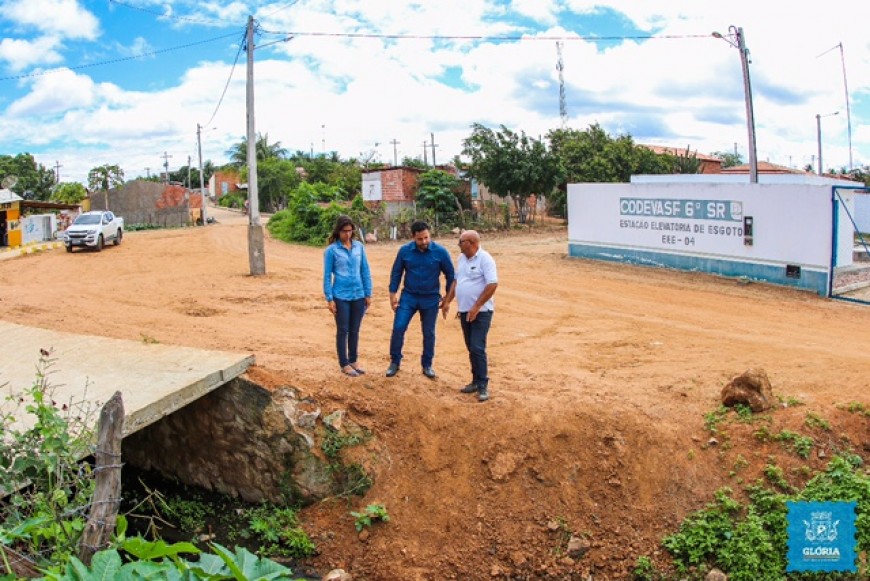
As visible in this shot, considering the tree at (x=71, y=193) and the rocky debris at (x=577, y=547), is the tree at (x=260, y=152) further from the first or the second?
the rocky debris at (x=577, y=547)

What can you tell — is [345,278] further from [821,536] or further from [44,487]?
[821,536]

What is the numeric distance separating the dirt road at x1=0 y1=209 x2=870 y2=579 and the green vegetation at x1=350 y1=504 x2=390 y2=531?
0.11 metres

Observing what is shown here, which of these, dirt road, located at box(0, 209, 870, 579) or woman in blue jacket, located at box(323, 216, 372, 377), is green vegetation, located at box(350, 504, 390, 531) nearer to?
dirt road, located at box(0, 209, 870, 579)

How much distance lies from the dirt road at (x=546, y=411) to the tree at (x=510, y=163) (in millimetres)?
19095

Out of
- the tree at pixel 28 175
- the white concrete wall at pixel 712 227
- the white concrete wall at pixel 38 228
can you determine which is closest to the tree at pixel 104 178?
the tree at pixel 28 175

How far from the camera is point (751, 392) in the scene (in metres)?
6.95

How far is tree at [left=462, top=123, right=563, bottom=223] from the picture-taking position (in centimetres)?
3159

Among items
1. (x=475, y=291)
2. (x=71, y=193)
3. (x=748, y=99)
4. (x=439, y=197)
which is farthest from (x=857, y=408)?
(x=71, y=193)

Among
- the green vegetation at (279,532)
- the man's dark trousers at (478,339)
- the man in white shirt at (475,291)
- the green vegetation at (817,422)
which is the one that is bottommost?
the green vegetation at (279,532)

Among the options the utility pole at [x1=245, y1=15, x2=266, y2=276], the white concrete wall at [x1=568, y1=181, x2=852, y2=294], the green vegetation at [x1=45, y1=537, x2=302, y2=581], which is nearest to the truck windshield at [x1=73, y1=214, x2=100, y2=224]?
the utility pole at [x1=245, y1=15, x2=266, y2=276]

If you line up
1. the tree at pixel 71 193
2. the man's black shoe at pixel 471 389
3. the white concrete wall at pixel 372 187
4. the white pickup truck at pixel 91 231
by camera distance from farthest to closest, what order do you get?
the tree at pixel 71 193 < the white concrete wall at pixel 372 187 < the white pickup truck at pixel 91 231 < the man's black shoe at pixel 471 389

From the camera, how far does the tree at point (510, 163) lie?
31594 mm

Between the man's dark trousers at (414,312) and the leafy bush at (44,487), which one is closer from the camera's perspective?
the leafy bush at (44,487)

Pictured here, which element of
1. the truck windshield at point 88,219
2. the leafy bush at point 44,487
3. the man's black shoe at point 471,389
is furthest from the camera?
the truck windshield at point 88,219
